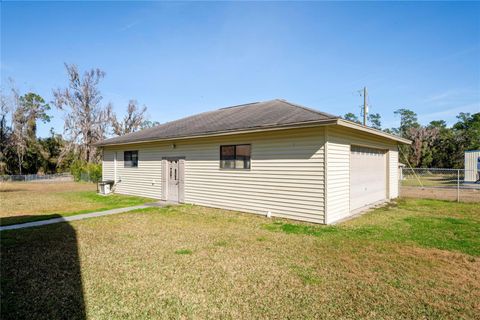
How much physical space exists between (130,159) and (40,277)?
10466 millimetres

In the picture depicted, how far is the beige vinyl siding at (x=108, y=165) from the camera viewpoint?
14.9 meters

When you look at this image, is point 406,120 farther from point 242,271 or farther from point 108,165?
point 242,271

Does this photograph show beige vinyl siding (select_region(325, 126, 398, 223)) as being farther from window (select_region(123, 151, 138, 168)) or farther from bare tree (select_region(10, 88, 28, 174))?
bare tree (select_region(10, 88, 28, 174))

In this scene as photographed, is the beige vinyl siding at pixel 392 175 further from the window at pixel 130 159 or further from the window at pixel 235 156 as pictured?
the window at pixel 130 159

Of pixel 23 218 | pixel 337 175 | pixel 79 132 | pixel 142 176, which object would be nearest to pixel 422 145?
pixel 337 175

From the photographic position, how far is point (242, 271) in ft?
13.1

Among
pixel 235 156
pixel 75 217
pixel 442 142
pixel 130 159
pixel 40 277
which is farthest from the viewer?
pixel 442 142

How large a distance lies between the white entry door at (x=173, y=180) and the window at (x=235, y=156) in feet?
9.01

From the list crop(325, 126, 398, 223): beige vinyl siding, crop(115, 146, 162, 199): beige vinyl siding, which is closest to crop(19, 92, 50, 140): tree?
crop(115, 146, 162, 199): beige vinyl siding

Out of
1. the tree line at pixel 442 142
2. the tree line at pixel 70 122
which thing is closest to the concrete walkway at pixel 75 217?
the tree line at pixel 70 122

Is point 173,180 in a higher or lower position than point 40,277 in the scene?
higher

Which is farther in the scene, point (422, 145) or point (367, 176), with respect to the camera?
point (422, 145)

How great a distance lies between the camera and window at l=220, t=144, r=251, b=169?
8766 millimetres

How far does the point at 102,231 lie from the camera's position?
6.41 metres
